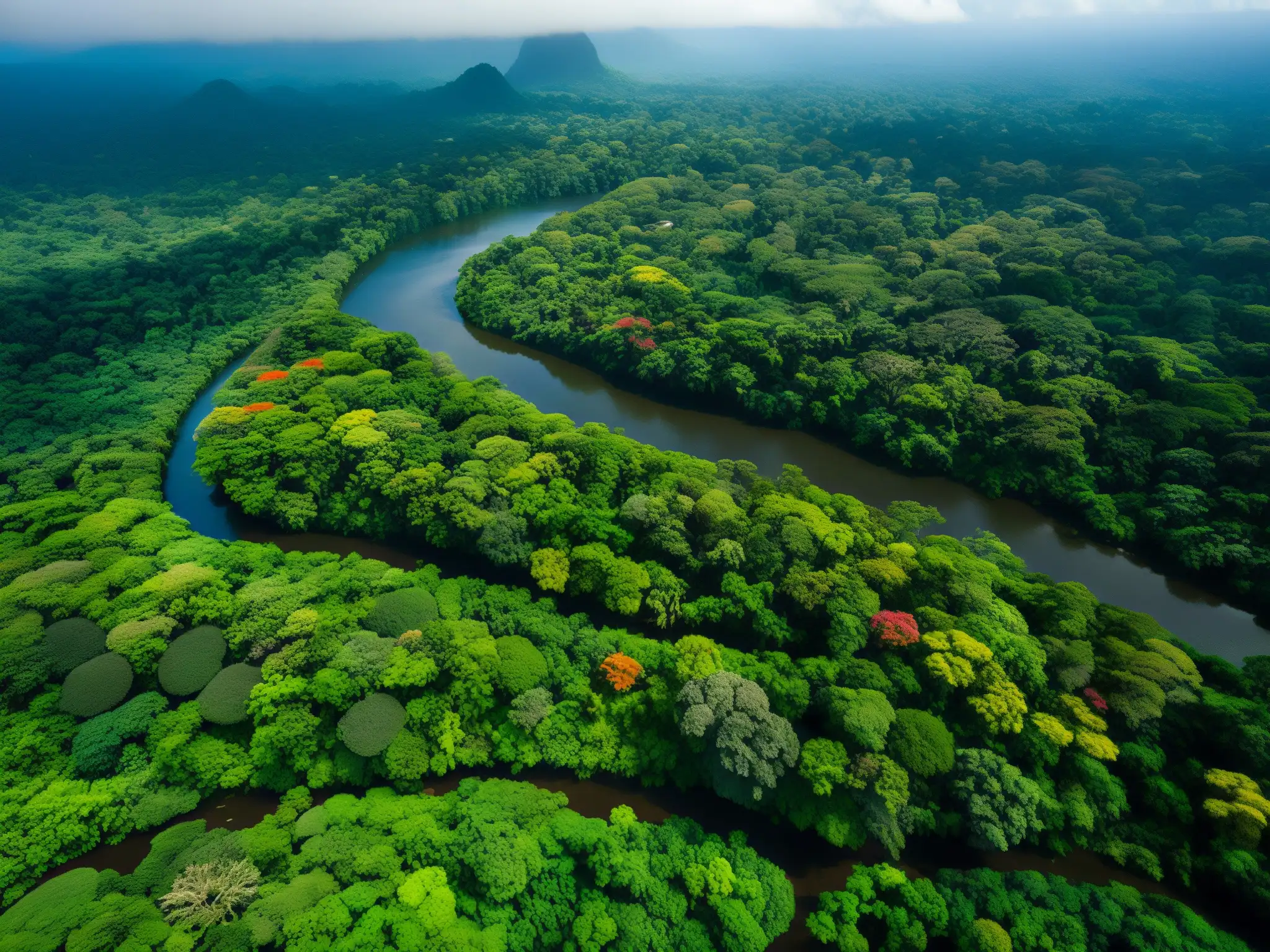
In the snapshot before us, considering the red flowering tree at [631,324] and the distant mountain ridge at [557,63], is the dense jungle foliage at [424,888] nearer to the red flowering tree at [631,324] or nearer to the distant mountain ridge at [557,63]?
the red flowering tree at [631,324]

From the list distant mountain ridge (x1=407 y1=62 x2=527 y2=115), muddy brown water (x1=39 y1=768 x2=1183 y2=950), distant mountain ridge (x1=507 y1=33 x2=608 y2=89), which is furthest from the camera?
distant mountain ridge (x1=507 y1=33 x2=608 y2=89)

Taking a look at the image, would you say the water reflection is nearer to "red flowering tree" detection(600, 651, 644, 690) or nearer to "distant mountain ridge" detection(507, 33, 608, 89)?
"red flowering tree" detection(600, 651, 644, 690)

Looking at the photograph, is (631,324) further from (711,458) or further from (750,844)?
(750,844)

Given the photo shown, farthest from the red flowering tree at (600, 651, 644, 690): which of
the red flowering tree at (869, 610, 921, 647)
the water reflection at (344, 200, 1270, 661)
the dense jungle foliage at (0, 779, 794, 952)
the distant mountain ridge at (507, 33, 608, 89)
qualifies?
the distant mountain ridge at (507, 33, 608, 89)

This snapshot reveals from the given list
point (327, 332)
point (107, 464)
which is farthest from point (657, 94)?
point (107, 464)

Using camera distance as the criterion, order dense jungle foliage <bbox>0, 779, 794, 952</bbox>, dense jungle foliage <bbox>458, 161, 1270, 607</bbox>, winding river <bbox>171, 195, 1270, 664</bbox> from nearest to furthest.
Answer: dense jungle foliage <bbox>0, 779, 794, 952</bbox> → winding river <bbox>171, 195, 1270, 664</bbox> → dense jungle foliage <bbox>458, 161, 1270, 607</bbox>

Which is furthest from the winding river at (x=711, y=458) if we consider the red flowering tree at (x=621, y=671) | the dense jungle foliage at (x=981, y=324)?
the red flowering tree at (x=621, y=671)
